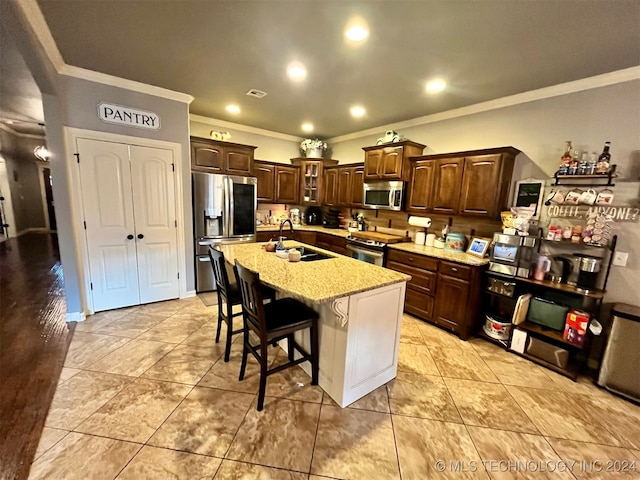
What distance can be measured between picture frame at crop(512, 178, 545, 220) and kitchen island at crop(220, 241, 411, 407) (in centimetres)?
197

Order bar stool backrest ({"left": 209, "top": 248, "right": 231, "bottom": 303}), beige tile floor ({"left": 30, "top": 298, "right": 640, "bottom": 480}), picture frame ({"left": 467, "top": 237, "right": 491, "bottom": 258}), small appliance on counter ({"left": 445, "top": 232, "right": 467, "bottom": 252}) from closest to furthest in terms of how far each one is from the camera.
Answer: beige tile floor ({"left": 30, "top": 298, "right": 640, "bottom": 480})
bar stool backrest ({"left": 209, "top": 248, "right": 231, "bottom": 303})
picture frame ({"left": 467, "top": 237, "right": 491, "bottom": 258})
small appliance on counter ({"left": 445, "top": 232, "right": 467, "bottom": 252})

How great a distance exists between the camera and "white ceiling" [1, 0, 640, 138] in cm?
173

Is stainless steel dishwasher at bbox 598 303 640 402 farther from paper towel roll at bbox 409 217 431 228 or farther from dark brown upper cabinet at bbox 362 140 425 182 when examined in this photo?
dark brown upper cabinet at bbox 362 140 425 182

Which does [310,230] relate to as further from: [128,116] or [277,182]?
[128,116]

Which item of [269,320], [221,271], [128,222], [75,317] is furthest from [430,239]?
[75,317]

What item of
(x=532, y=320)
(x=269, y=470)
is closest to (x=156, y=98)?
(x=269, y=470)

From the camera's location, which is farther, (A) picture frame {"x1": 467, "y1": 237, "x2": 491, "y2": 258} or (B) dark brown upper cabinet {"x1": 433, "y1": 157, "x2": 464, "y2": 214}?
(B) dark brown upper cabinet {"x1": 433, "y1": 157, "x2": 464, "y2": 214}

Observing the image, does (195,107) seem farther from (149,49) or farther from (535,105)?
(535,105)

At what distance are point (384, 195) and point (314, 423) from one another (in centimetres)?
310

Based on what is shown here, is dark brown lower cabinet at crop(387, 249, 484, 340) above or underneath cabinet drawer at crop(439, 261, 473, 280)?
underneath

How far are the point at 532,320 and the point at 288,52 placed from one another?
3.44 m

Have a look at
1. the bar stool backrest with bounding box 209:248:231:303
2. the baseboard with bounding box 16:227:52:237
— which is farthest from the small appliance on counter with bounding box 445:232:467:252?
the baseboard with bounding box 16:227:52:237

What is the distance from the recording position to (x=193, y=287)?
12.6 ft

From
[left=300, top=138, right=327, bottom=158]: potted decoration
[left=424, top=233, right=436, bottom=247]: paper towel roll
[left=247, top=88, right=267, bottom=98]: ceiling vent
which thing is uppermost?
[left=247, top=88, right=267, bottom=98]: ceiling vent
